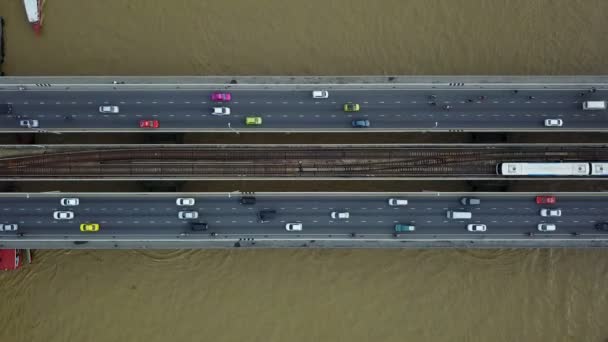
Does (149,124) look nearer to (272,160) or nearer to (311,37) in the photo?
(272,160)

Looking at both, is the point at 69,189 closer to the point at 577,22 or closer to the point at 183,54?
the point at 183,54

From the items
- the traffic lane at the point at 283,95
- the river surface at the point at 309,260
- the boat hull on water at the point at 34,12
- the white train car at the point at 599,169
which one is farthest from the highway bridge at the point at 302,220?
the boat hull on water at the point at 34,12

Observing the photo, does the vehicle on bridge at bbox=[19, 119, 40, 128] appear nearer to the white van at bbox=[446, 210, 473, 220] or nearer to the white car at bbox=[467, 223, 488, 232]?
the white van at bbox=[446, 210, 473, 220]

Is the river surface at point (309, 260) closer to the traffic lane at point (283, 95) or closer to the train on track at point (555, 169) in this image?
the traffic lane at point (283, 95)

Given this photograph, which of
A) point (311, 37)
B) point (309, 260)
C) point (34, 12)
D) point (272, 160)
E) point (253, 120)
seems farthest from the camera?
point (311, 37)

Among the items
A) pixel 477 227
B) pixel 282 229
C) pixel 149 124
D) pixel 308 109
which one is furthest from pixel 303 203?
pixel 477 227
